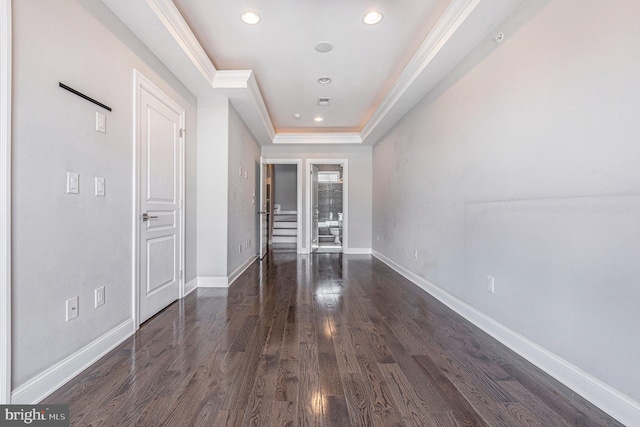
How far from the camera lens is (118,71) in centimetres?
204

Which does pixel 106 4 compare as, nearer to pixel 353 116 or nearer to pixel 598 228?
pixel 598 228

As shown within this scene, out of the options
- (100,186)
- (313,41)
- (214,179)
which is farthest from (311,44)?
(100,186)

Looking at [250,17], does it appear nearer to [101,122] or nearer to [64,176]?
[101,122]

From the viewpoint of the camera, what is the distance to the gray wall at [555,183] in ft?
4.34

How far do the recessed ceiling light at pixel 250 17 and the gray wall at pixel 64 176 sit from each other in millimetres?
862

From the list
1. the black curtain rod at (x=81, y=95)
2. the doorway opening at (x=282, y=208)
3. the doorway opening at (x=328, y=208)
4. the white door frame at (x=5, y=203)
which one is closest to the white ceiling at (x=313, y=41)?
the black curtain rod at (x=81, y=95)

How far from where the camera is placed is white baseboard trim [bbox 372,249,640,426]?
51.2 inches

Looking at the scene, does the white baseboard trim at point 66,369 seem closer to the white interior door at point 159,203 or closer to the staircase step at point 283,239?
the white interior door at point 159,203

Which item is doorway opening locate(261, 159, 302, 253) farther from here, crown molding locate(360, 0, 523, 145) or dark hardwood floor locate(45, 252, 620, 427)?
dark hardwood floor locate(45, 252, 620, 427)

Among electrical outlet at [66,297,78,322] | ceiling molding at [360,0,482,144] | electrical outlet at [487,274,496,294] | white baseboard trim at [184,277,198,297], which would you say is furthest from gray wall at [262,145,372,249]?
electrical outlet at [66,297,78,322]

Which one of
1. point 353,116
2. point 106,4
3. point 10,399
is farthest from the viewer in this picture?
point 353,116

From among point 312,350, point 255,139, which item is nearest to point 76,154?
point 312,350

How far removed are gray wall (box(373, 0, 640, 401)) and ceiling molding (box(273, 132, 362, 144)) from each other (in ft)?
10.1

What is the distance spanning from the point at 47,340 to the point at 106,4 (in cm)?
206
